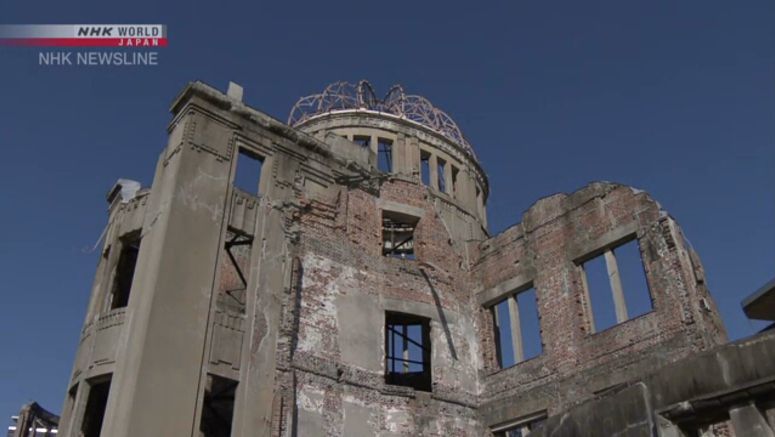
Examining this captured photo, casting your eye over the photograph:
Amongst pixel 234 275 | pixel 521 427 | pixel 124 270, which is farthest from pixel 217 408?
pixel 521 427

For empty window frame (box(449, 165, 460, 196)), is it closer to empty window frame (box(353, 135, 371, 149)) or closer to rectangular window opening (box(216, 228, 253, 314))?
empty window frame (box(353, 135, 371, 149))

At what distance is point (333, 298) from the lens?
1529 centimetres

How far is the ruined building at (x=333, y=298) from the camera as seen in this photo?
12336 mm

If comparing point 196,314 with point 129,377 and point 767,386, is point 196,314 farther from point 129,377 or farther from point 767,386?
point 767,386

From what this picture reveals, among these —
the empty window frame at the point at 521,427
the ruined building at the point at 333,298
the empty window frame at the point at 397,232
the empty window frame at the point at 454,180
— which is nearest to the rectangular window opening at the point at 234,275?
the ruined building at the point at 333,298

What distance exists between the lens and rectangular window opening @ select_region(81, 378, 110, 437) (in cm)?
1238

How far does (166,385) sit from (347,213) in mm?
6973

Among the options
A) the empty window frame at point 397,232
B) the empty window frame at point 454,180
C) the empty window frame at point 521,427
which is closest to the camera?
the empty window frame at point 521,427

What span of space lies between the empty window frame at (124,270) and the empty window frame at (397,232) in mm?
6687

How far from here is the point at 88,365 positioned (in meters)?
12.6

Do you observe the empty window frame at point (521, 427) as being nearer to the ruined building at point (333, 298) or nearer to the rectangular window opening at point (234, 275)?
the ruined building at point (333, 298)

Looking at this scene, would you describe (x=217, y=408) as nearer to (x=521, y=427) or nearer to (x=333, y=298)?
(x=333, y=298)

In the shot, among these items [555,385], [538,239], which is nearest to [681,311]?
[555,385]

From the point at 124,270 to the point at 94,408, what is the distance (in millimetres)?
3426
